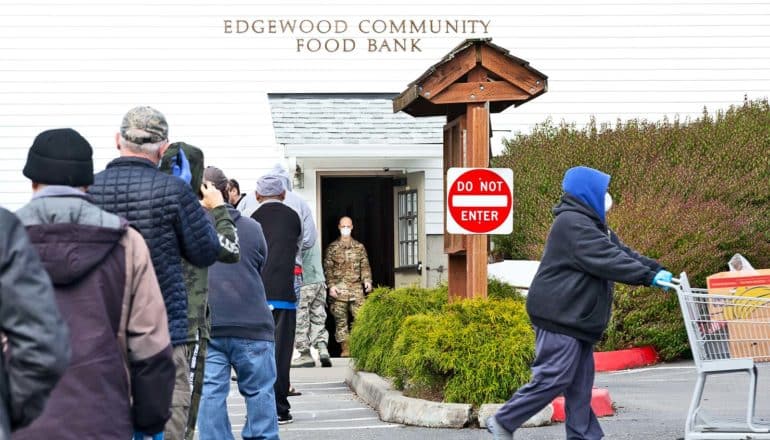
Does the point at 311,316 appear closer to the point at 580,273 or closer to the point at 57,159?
the point at 580,273

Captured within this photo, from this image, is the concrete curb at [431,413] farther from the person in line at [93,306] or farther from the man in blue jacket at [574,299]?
the person in line at [93,306]

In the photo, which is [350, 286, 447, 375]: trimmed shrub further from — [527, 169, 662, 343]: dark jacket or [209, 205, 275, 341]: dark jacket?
[527, 169, 662, 343]: dark jacket

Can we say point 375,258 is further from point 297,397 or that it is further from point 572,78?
point 297,397

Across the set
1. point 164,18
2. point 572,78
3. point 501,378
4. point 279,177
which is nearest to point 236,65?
point 164,18

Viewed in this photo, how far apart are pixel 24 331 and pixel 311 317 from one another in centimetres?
1149

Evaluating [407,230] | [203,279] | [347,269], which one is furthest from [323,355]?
[203,279]

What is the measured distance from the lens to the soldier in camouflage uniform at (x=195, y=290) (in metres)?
6.10

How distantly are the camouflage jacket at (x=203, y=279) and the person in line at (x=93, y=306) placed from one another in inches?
69.2

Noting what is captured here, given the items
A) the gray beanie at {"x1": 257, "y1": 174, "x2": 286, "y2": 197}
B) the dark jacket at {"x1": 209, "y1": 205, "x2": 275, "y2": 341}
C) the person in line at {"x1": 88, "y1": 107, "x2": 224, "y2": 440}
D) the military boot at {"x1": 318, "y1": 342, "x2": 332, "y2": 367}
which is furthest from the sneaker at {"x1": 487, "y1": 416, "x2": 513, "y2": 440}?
the military boot at {"x1": 318, "y1": 342, "x2": 332, "y2": 367}

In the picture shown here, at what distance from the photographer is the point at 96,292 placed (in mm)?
4375

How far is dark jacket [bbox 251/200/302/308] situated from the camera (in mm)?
9734

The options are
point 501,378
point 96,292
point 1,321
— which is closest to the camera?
point 1,321

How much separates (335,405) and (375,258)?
8.94m

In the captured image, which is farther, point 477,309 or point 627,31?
point 627,31
